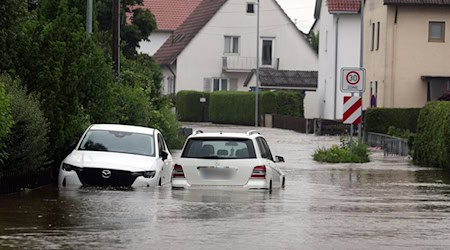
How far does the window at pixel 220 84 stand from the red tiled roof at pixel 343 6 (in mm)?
21954

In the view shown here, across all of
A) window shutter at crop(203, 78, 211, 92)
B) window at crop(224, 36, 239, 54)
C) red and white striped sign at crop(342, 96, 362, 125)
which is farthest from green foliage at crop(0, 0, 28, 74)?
A: window shutter at crop(203, 78, 211, 92)

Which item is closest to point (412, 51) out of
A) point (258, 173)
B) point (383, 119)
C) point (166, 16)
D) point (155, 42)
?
point (383, 119)

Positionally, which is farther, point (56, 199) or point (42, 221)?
point (56, 199)

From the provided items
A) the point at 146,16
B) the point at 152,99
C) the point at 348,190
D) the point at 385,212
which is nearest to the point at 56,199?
the point at 385,212

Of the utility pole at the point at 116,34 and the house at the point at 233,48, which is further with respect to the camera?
the house at the point at 233,48

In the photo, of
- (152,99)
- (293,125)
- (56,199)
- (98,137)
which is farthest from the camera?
(293,125)

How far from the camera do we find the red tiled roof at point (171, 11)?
104062 millimetres

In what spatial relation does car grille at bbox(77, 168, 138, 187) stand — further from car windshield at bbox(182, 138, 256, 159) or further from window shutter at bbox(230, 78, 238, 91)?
window shutter at bbox(230, 78, 238, 91)

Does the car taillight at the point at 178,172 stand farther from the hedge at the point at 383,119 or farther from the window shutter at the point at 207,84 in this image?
the window shutter at the point at 207,84

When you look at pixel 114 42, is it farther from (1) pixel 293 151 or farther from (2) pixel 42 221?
(2) pixel 42 221

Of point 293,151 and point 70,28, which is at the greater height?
point 70,28

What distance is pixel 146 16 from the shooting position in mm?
53781

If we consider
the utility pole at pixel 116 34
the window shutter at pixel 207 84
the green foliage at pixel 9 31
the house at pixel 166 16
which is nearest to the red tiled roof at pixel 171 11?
the house at pixel 166 16

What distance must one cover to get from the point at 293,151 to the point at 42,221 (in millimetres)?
29449
